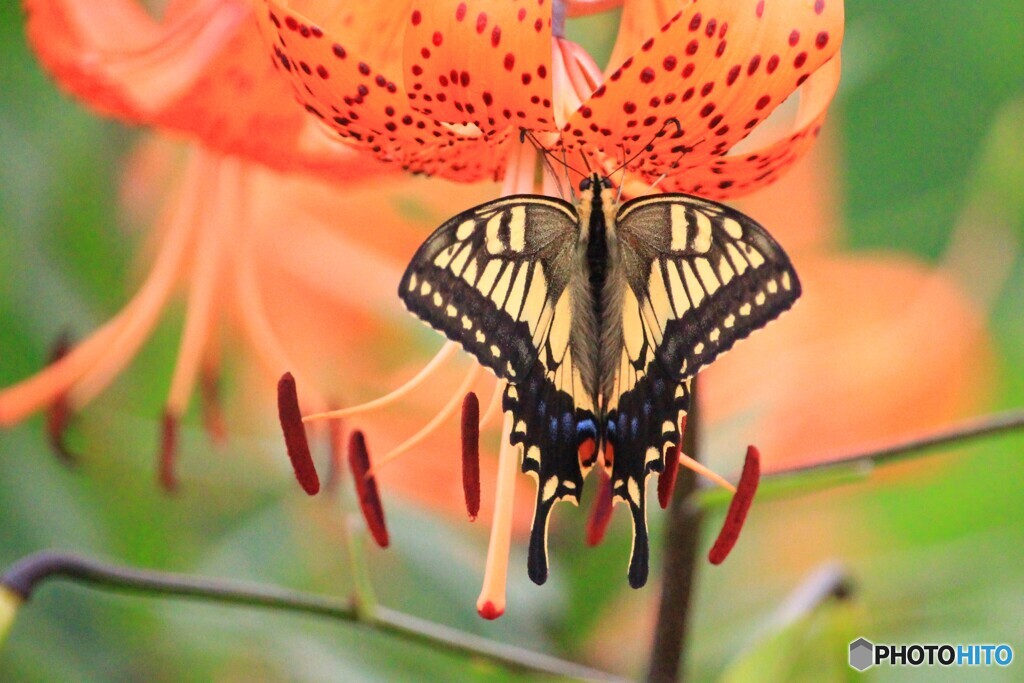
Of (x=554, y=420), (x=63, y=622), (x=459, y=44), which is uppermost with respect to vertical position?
(x=459, y=44)

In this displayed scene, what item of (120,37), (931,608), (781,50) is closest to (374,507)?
(781,50)

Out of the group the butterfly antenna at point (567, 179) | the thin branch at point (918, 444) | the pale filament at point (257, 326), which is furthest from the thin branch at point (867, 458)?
the pale filament at point (257, 326)

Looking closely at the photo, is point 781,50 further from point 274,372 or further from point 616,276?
point 274,372

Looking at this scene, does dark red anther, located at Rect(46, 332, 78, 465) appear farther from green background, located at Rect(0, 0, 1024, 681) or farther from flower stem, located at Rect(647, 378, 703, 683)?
flower stem, located at Rect(647, 378, 703, 683)

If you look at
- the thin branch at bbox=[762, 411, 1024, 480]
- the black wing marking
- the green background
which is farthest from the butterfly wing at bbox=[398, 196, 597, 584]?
the green background

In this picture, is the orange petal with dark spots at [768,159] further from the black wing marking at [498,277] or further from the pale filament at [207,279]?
the pale filament at [207,279]

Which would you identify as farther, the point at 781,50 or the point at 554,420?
the point at 554,420

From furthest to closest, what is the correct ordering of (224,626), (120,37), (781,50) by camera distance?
1. (224,626)
2. (120,37)
3. (781,50)
